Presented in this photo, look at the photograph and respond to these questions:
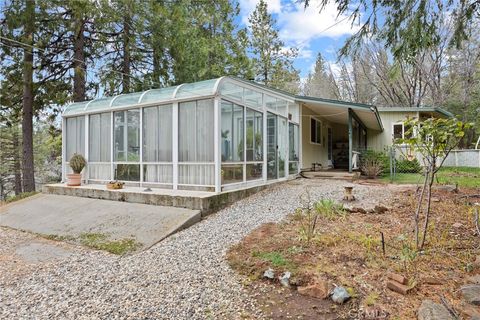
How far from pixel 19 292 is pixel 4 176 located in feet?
66.0

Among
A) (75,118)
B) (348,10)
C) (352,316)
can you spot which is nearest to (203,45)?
(75,118)

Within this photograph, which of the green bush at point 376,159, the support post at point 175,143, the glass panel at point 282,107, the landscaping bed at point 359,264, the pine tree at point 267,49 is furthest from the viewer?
the pine tree at point 267,49

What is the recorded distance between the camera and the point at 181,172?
795 cm

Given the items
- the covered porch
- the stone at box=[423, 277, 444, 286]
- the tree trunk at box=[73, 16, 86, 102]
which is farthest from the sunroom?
the stone at box=[423, 277, 444, 286]

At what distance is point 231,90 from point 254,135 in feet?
5.26

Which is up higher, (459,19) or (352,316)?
(459,19)

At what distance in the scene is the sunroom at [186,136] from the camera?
7.55 meters

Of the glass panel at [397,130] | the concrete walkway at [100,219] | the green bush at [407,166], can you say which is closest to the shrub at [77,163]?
the concrete walkway at [100,219]

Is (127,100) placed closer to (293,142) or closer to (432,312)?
(293,142)

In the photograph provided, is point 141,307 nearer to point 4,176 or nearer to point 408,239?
point 408,239

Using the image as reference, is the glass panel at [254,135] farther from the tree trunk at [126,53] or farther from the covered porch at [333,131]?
the tree trunk at [126,53]

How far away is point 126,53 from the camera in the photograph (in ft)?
43.6

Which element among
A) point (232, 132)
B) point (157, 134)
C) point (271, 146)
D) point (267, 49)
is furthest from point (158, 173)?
point (267, 49)

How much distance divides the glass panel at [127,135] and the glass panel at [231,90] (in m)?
2.87
